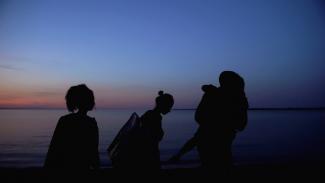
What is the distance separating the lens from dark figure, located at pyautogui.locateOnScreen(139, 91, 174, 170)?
3.61 metres

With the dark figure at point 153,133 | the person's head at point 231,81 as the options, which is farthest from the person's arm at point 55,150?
the person's head at point 231,81

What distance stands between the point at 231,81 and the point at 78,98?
5.56 feet

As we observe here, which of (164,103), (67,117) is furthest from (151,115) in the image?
(67,117)

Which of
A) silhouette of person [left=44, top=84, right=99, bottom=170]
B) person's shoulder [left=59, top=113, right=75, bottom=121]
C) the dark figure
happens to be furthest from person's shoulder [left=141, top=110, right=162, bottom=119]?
person's shoulder [left=59, top=113, right=75, bottom=121]

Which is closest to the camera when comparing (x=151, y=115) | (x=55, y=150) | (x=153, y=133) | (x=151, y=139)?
(x=55, y=150)

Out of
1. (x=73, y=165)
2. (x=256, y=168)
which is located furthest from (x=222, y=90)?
(x=256, y=168)

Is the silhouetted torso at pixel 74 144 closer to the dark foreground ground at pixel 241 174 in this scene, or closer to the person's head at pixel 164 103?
the person's head at pixel 164 103

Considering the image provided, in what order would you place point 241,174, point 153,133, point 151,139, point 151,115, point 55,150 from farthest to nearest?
point 241,174
point 151,115
point 153,133
point 151,139
point 55,150

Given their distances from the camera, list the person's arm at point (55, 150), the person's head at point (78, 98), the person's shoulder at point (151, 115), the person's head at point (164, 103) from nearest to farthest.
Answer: the person's arm at point (55, 150) < the person's head at point (78, 98) < the person's shoulder at point (151, 115) < the person's head at point (164, 103)

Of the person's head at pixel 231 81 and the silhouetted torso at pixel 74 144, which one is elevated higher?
the person's head at pixel 231 81

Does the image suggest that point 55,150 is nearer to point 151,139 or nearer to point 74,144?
point 74,144

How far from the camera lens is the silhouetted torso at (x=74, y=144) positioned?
315 cm

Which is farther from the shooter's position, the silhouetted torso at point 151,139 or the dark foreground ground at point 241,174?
the dark foreground ground at point 241,174

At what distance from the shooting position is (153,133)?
3.87m
